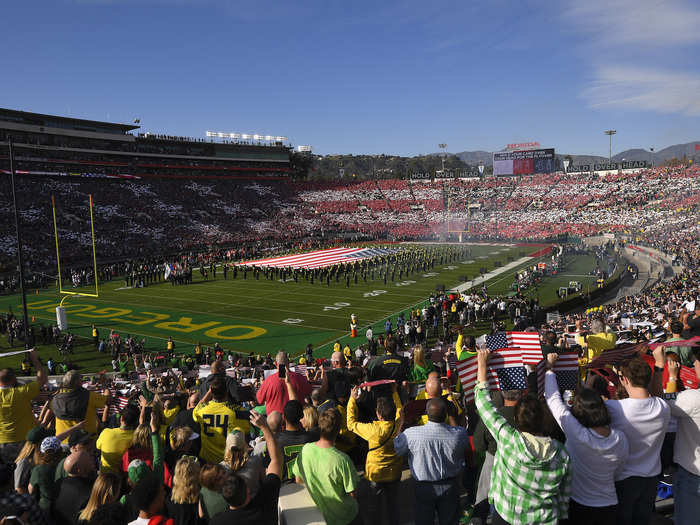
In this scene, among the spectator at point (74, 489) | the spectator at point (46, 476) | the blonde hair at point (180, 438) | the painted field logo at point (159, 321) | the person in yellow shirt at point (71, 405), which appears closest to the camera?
the spectator at point (74, 489)

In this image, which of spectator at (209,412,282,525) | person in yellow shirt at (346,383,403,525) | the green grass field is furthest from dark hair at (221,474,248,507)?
the green grass field

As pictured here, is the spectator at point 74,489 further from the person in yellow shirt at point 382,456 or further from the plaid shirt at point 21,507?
the person in yellow shirt at point 382,456

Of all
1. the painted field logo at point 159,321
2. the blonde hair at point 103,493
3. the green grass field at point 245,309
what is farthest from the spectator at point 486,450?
the painted field logo at point 159,321

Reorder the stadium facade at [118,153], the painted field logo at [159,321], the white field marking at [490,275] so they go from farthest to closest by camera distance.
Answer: the stadium facade at [118,153]
the white field marking at [490,275]
the painted field logo at [159,321]

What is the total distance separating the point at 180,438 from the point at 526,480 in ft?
8.74

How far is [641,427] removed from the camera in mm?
3260

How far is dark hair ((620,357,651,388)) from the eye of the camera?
10.6 ft

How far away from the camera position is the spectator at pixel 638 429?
3248 millimetres

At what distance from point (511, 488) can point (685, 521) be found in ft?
4.66

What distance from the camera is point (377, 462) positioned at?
3.93 metres

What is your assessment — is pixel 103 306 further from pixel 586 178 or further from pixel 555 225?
pixel 586 178

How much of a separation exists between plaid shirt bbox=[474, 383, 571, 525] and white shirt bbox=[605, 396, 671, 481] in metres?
0.52

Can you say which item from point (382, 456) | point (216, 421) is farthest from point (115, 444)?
point (382, 456)

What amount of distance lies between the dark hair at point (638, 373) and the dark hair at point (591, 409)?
1.09 feet
